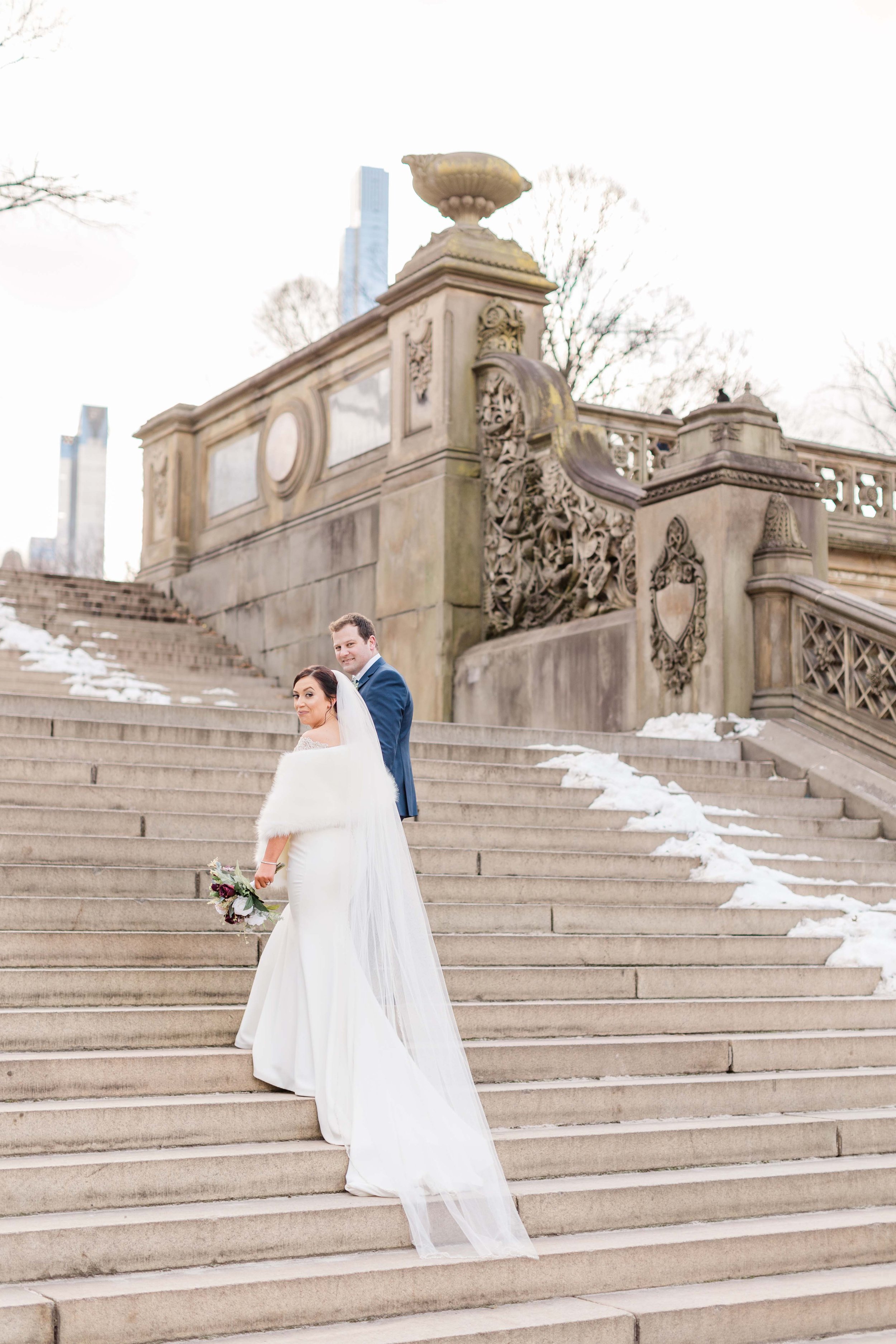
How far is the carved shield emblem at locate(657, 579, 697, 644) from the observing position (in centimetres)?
1212

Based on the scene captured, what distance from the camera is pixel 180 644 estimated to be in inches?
768

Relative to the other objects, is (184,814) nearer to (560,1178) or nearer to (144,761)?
(144,761)

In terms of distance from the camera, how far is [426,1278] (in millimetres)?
5004

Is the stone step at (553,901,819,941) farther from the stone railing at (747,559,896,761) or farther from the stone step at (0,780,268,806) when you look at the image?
the stone railing at (747,559,896,761)

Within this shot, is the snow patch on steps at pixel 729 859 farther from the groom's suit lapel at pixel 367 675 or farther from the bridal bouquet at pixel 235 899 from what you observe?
the bridal bouquet at pixel 235 899

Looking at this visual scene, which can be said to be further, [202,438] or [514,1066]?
[202,438]

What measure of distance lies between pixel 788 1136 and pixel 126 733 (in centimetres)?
440

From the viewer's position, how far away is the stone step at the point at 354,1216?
480cm

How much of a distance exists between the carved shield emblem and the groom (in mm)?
5738

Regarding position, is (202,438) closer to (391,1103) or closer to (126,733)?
(126,733)

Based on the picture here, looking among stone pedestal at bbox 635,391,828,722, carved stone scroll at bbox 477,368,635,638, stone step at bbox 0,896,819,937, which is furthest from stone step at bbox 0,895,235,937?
carved stone scroll at bbox 477,368,635,638

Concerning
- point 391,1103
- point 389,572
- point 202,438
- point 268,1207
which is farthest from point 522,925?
point 202,438

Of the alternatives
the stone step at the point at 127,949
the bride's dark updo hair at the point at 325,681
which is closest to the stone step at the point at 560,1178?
the stone step at the point at 127,949

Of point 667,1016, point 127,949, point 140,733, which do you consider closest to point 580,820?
point 667,1016
